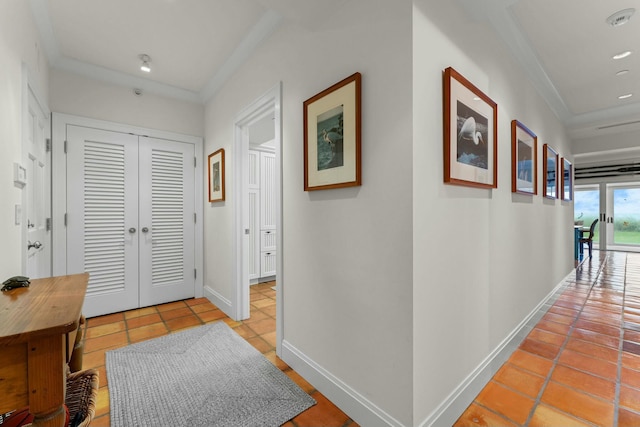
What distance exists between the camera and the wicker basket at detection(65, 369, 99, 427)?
3.45 ft

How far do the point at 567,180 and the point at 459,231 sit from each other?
4094mm

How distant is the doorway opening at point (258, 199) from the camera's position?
2223 mm

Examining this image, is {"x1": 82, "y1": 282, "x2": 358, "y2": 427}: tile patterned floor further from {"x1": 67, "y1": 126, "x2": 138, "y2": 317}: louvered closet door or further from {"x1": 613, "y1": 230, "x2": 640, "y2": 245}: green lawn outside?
{"x1": 613, "y1": 230, "x2": 640, "y2": 245}: green lawn outside

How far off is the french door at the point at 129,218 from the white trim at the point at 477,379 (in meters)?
3.17

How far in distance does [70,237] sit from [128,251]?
53 centimetres

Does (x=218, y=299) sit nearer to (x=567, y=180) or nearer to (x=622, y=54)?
(x=622, y=54)

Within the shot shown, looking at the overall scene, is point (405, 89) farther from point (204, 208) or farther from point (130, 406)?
point (204, 208)

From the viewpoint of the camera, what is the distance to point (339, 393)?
5.37 ft

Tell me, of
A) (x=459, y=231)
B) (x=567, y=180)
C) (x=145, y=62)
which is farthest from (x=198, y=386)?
(x=567, y=180)

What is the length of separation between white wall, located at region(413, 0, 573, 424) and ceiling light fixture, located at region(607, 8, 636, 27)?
0.62 meters

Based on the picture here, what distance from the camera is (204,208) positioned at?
12.1ft

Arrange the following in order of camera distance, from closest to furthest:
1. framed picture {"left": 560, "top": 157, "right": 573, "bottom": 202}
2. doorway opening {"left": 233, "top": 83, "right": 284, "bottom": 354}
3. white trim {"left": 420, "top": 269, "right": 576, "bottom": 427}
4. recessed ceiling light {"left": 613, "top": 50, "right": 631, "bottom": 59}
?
white trim {"left": 420, "top": 269, "right": 576, "bottom": 427} < doorway opening {"left": 233, "top": 83, "right": 284, "bottom": 354} < recessed ceiling light {"left": 613, "top": 50, "right": 631, "bottom": 59} < framed picture {"left": 560, "top": 157, "right": 573, "bottom": 202}

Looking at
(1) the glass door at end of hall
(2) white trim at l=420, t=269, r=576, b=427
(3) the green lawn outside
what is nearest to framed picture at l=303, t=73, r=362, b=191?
(2) white trim at l=420, t=269, r=576, b=427

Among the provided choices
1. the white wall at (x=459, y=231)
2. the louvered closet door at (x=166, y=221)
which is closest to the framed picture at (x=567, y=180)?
the white wall at (x=459, y=231)
